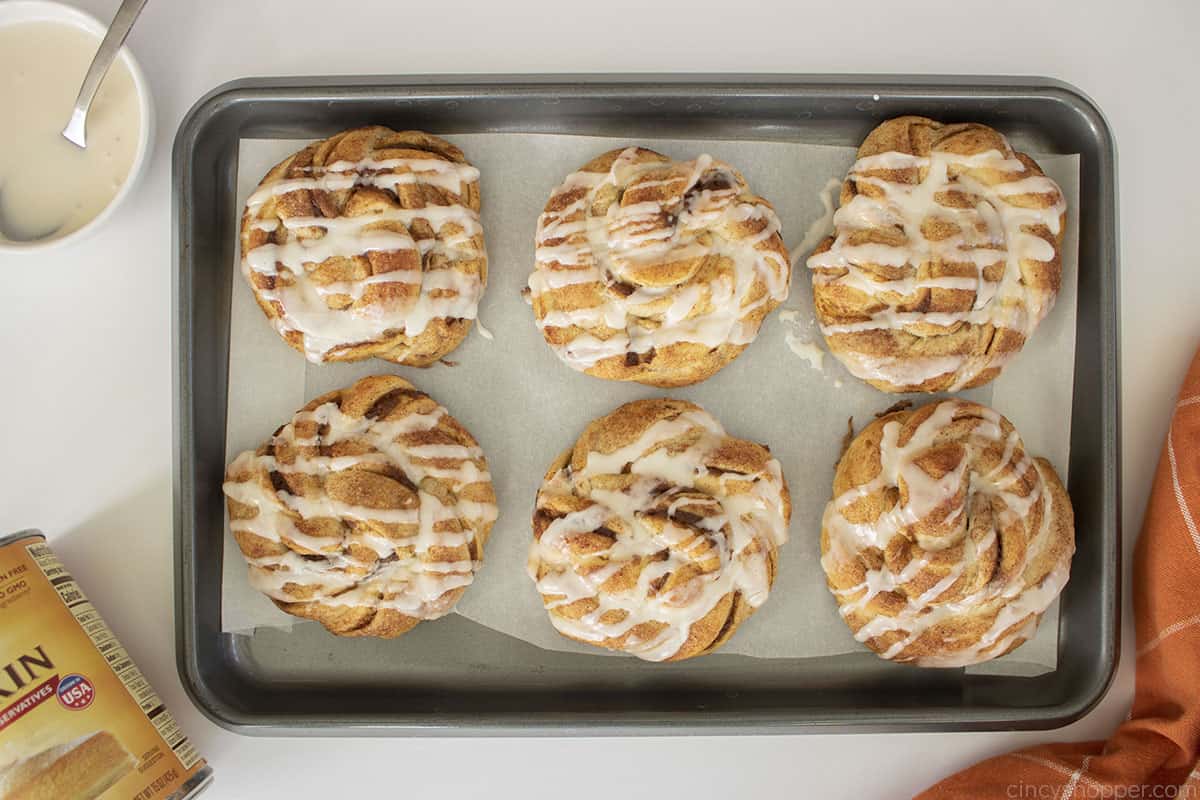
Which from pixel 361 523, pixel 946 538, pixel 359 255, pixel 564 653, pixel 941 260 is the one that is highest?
pixel 359 255

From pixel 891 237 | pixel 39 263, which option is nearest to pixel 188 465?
pixel 39 263

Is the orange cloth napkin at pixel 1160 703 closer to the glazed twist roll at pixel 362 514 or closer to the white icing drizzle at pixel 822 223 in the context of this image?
the white icing drizzle at pixel 822 223

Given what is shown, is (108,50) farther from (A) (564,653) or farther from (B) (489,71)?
(A) (564,653)

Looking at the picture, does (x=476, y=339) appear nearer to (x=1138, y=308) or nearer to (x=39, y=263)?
(x=39, y=263)

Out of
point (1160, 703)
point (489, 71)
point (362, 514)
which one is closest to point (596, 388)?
point (362, 514)

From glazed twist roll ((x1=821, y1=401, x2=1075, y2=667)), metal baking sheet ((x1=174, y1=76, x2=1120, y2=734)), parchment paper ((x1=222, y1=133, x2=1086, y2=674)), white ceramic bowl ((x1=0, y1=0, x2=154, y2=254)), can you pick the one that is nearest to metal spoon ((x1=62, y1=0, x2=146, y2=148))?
white ceramic bowl ((x1=0, y1=0, x2=154, y2=254))

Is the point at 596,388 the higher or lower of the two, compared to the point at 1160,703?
higher
